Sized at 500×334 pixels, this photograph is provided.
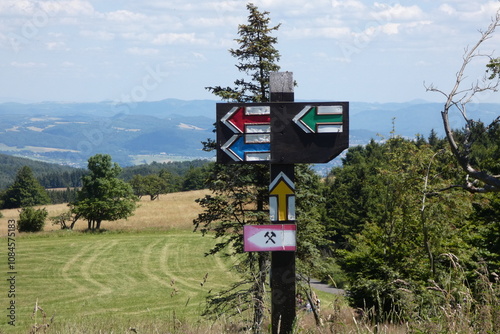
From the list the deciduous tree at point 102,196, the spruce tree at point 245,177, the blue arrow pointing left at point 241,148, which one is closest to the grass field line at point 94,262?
the deciduous tree at point 102,196

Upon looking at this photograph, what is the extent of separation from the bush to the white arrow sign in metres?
54.6

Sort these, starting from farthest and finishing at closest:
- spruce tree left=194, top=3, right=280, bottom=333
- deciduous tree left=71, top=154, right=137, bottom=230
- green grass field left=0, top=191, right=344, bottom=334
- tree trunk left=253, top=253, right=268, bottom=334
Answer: deciduous tree left=71, top=154, right=137, bottom=230 → green grass field left=0, top=191, right=344, bottom=334 → spruce tree left=194, top=3, right=280, bottom=333 → tree trunk left=253, top=253, right=268, bottom=334

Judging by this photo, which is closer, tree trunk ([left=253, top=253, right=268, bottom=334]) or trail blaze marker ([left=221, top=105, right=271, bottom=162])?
tree trunk ([left=253, top=253, right=268, bottom=334])

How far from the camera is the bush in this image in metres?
54.0

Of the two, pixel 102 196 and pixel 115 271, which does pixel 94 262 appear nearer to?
pixel 115 271

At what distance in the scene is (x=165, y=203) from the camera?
7850cm

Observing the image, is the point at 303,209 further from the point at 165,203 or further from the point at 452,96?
the point at 165,203

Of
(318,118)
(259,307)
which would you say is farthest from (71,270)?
(318,118)

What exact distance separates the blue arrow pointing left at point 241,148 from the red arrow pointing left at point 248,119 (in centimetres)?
8

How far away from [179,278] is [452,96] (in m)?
33.9

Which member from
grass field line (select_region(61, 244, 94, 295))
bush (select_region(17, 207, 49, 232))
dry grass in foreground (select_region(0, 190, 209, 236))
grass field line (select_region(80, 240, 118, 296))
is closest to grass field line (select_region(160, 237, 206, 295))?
grass field line (select_region(80, 240, 118, 296))

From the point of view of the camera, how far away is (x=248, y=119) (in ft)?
13.7

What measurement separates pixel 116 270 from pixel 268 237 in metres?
39.7

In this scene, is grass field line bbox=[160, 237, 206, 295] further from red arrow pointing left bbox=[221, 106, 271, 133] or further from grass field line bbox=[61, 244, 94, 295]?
red arrow pointing left bbox=[221, 106, 271, 133]
